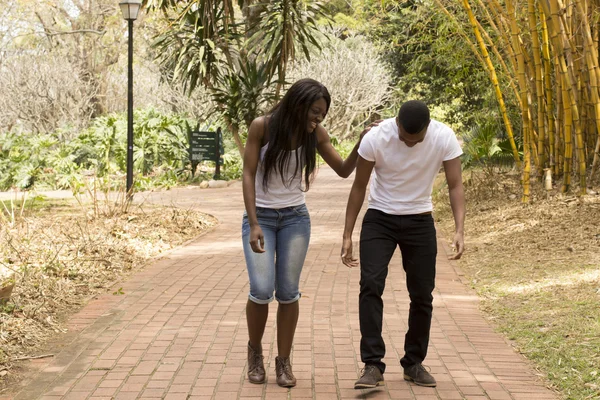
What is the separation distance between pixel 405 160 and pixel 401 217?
33 centimetres

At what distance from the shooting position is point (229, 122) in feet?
65.5

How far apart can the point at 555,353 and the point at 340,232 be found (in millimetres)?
6893

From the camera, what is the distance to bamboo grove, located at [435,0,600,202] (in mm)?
10617

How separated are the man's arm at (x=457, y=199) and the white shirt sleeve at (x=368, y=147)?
42cm

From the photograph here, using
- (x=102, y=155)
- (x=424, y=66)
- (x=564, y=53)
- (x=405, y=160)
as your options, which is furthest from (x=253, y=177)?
(x=102, y=155)

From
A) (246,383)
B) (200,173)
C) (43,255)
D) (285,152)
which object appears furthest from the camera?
(200,173)

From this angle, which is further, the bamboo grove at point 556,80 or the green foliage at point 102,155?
the green foliage at point 102,155

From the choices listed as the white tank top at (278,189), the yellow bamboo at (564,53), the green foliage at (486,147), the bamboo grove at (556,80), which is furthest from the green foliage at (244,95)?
the white tank top at (278,189)

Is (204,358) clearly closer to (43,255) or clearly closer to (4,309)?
(4,309)

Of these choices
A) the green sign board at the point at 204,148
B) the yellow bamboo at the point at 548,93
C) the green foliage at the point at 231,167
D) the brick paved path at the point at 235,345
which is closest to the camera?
the brick paved path at the point at 235,345

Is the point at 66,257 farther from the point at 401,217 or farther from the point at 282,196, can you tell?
the point at 401,217

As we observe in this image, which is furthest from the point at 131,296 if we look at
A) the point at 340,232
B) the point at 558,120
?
the point at 558,120

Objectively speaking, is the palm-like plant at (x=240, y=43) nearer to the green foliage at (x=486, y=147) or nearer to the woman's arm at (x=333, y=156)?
the green foliage at (x=486, y=147)

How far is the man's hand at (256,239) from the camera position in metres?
4.69
